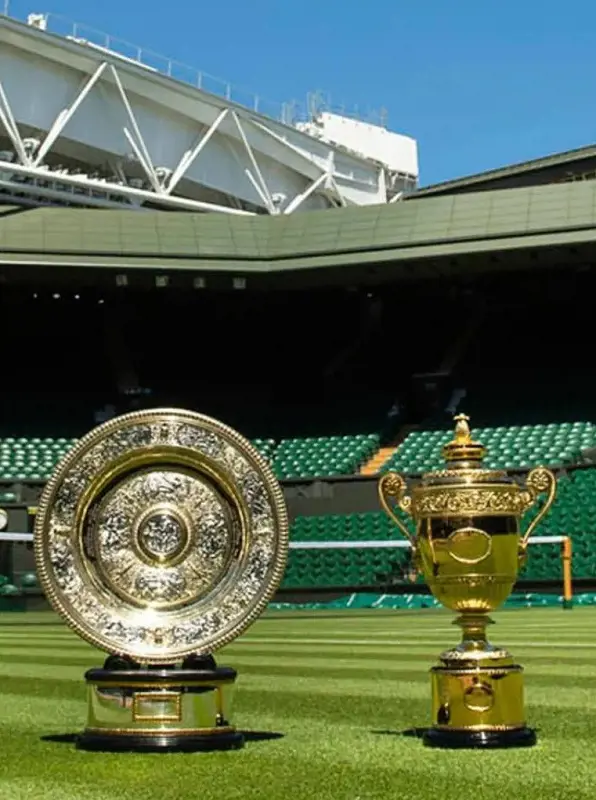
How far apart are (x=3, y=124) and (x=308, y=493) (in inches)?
484

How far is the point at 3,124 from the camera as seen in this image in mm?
30016

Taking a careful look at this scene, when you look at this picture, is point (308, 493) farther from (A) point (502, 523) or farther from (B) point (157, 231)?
(A) point (502, 523)

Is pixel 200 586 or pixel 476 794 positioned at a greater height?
pixel 200 586

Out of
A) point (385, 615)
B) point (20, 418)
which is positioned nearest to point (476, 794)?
point (385, 615)

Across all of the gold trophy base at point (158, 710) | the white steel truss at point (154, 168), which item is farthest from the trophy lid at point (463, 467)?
the white steel truss at point (154, 168)

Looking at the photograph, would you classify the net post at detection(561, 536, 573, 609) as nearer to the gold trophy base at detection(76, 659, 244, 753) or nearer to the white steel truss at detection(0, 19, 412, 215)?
the gold trophy base at detection(76, 659, 244, 753)

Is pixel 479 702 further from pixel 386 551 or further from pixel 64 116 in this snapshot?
pixel 64 116

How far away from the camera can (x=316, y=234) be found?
25.5 meters

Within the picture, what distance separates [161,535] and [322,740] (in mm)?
944

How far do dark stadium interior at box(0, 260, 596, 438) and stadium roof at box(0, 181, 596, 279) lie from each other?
219 centimetres

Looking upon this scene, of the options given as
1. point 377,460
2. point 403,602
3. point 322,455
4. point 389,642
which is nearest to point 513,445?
point 377,460

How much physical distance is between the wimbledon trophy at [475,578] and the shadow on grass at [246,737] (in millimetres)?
629

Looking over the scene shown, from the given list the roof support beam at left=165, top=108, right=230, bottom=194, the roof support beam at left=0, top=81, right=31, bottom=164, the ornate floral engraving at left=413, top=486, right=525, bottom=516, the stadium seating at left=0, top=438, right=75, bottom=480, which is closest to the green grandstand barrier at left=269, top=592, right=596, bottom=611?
the stadium seating at left=0, top=438, right=75, bottom=480

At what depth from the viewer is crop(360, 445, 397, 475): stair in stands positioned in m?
25.5
